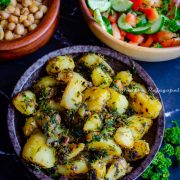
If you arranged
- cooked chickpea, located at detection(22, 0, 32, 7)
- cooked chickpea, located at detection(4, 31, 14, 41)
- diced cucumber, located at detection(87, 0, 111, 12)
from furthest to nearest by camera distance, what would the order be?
diced cucumber, located at detection(87, 0, 111, 12), cooked chickpea, located at detection(22, 0, 32, 7), cooked chickpea, located at detection(4, 31, 14, 41)

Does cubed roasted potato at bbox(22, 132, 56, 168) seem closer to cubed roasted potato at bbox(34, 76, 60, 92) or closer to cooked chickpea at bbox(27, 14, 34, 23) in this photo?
cubed roasted potato at bbox(34, 76, 60, 92)

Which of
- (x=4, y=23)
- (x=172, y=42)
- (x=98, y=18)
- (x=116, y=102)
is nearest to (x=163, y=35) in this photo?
(x=172, y=42)

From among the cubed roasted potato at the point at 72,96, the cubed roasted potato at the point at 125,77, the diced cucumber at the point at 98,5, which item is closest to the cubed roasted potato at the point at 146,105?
the cubed roasted potato at the point at 125,77

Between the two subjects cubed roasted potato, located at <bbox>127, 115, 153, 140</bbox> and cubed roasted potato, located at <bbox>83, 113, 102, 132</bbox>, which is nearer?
cubed roasted potato, located at <bbox>83, 113, 102, 132</bbox>

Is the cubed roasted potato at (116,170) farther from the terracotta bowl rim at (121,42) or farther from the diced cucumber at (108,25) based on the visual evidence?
the diced cucumber at (108,25)

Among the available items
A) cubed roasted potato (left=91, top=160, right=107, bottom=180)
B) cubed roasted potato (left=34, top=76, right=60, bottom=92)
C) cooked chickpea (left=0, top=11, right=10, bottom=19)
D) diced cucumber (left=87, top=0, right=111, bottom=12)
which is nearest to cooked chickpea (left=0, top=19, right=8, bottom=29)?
cooked chickpea (left=0, top=11, right=10, bottom=19)

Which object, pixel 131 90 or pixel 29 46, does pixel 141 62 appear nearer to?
pixel 131 90

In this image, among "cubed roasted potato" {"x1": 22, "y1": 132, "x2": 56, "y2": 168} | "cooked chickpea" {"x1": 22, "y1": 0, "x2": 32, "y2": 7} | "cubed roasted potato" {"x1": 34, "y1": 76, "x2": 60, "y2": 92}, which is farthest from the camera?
"cooked chickpea" {"x1": 22, "y1": 0, "x2": 32, "y2": 7}
